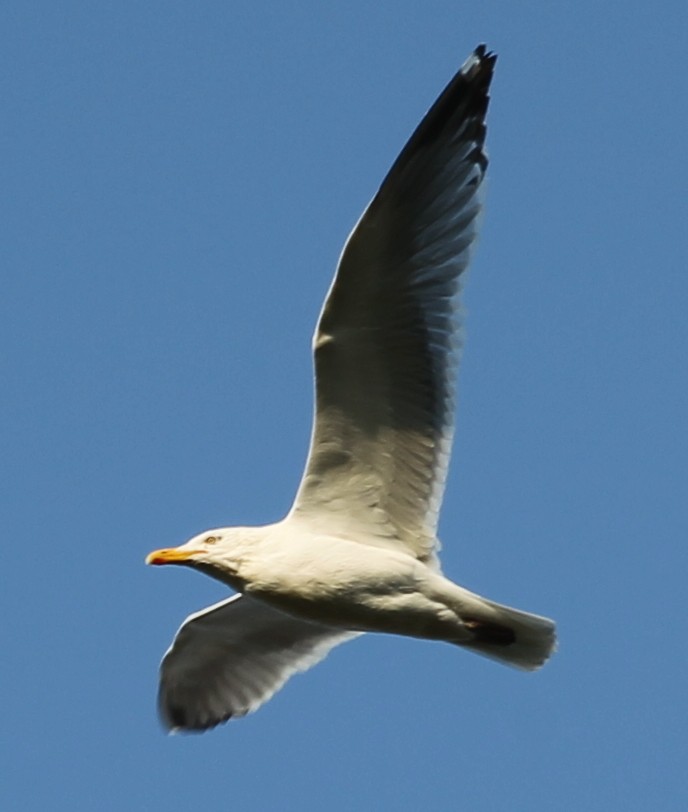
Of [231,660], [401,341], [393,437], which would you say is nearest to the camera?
[401,341]

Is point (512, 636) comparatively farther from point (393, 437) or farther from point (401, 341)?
point (401, 341)

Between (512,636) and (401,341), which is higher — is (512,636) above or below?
below

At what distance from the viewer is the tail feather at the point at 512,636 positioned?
35.1 feet

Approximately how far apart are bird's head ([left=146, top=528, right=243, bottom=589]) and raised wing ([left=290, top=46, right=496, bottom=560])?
1.44 feet

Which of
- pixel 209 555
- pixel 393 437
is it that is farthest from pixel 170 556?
pixel 393 437

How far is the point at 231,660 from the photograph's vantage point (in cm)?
1240

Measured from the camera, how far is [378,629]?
10.8 meters

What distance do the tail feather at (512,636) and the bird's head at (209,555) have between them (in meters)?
1.28

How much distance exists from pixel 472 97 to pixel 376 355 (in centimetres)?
144

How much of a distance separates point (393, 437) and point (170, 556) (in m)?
1.37

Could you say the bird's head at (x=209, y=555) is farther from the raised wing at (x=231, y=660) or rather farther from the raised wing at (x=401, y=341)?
the raised wing at (x=231, y=660)

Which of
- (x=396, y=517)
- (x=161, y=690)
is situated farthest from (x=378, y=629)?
(x=161, y=690)

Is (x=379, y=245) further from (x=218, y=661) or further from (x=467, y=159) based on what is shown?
(x=218, y=661)

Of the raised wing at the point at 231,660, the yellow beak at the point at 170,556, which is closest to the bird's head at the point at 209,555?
the yellow beak at the point at 170,556
